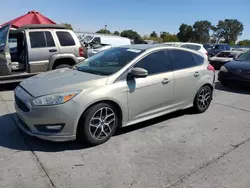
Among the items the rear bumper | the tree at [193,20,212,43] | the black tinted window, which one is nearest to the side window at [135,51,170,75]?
the black tinted window

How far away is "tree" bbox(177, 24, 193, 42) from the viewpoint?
89400 mm

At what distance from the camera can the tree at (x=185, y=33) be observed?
293 ft

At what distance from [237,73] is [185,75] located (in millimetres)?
4335

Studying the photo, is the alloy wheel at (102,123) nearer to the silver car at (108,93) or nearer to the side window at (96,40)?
the silver car at (108,93)

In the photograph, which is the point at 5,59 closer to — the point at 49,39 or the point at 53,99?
the point at 49,39

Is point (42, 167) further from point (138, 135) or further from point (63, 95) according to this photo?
point (138, 135)

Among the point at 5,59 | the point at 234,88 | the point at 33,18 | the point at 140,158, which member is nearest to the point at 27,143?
the point at 140,158

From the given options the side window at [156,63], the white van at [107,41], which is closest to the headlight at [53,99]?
the side window at [156,63]

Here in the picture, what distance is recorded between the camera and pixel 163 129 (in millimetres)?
4418

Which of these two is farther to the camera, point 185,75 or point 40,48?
point 40,48

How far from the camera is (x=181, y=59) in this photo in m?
4.89

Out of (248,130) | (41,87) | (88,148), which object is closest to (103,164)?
(88,148)

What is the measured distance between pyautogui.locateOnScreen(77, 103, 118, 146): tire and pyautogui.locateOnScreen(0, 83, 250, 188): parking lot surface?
13cm

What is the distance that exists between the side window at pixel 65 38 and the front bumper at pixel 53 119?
180 inches
